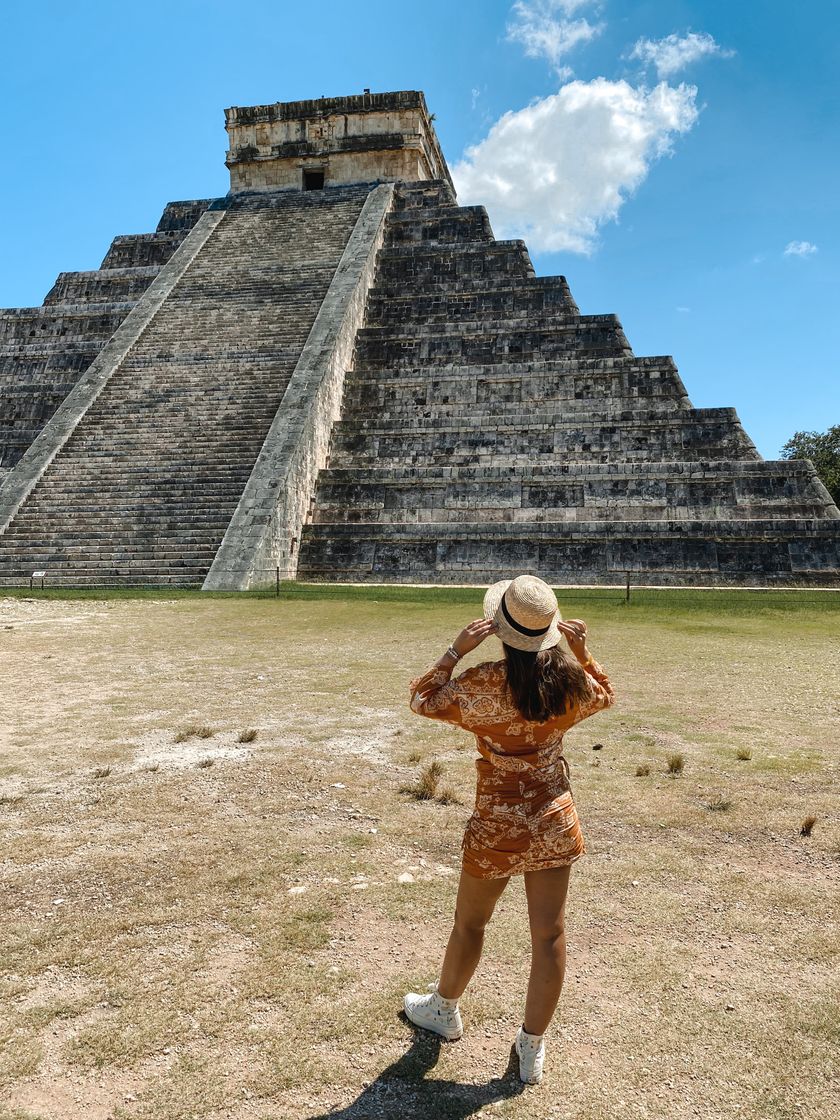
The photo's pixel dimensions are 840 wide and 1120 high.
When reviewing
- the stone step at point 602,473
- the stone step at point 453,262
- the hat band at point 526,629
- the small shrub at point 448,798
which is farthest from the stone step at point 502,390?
the hat band at point 526,629

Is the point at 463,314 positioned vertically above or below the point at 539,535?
above

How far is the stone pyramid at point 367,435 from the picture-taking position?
16.1m

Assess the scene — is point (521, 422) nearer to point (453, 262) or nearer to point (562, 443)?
point (562, 443)

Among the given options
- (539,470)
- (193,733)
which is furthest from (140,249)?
(193,733)

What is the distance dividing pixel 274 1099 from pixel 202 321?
23140 millimetres

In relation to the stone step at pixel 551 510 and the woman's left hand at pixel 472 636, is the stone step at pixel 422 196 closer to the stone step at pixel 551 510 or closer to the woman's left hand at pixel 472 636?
the stone step at pixel 551 510

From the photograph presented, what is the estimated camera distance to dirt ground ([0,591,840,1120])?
2332 mm

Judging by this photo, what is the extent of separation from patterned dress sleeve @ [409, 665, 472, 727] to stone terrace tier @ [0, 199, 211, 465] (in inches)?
834

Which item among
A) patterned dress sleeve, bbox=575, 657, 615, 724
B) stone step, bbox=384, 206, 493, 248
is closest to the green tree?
stone step, bbox=384, 206, 493, 248

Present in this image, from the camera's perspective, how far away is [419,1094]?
2.29 m

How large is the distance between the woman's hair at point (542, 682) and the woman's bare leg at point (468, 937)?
0.57 metres

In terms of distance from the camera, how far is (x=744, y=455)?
703 inches

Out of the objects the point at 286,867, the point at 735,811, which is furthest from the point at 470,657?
the point at 286,867

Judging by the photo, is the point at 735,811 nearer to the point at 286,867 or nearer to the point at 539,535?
the point at 286,867
